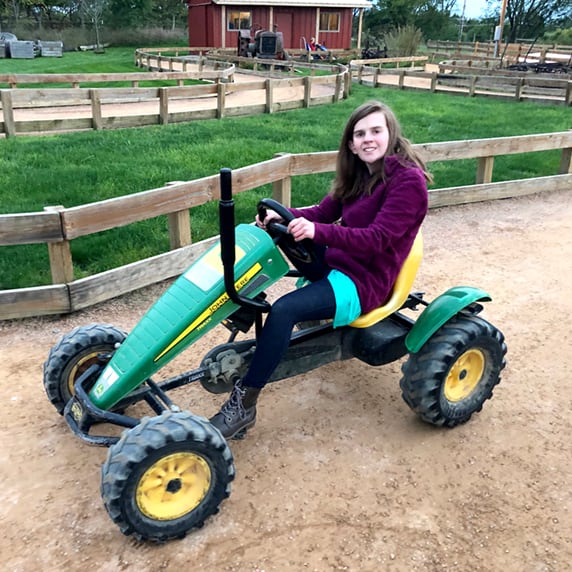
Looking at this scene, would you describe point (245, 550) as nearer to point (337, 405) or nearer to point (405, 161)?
point (337, 405)

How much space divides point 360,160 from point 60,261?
2.37m

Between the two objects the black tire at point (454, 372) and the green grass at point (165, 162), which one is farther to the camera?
the green grass at point (165, 162)

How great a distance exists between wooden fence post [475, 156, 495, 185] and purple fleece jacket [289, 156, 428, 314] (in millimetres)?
4896

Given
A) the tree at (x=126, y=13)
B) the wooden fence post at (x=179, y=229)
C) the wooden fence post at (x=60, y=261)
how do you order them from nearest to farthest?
1. the wooden fence post at (x=60, y=261)
2. the wooden fence post at (x=179, y=229)
3. the tree at (x=126, y=13)

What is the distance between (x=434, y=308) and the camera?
10.7 ft

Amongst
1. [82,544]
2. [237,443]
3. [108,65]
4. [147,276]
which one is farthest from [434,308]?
[108,65]

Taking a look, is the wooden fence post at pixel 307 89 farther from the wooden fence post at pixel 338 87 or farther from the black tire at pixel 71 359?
the black tire at pixel 71 359

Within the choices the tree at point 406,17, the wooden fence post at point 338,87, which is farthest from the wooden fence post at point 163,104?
the tree at point 406,17

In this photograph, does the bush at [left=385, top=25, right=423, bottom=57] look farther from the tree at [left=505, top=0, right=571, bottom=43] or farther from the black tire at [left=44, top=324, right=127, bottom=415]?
the black tire at [left=44, top=324, right=127, bottom=415]

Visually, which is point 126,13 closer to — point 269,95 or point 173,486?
point 269,95

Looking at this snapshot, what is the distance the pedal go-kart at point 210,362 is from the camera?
8.14 ft

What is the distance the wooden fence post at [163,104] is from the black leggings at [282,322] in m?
8.99

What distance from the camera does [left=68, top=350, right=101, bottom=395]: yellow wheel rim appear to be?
10.6 ft

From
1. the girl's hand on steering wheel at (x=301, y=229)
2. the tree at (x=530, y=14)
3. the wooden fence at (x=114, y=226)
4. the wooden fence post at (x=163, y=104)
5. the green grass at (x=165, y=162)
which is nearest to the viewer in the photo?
the girl's hand on steering wheel at (x=301, y=229)
